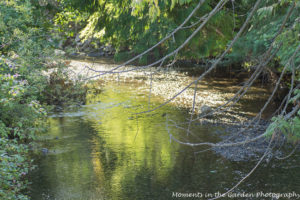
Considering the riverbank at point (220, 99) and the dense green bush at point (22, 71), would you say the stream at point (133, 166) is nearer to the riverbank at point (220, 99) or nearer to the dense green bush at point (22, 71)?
the riverbank at point (220, 99)

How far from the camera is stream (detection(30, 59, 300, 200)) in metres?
7.27

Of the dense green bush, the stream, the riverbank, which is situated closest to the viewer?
the stream

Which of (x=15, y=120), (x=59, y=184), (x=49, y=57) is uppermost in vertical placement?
(x=49, y=57)

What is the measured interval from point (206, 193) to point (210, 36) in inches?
262

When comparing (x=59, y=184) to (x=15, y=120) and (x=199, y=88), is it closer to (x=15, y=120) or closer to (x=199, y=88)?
(x=15, y=120)

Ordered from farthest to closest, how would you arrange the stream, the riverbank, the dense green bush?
1. the riverbank
2. the dense green bush
3. the stream

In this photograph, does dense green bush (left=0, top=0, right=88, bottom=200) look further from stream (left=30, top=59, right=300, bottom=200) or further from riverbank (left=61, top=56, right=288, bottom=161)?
riverbank (left=61, top=56, right=288, bottom=161)

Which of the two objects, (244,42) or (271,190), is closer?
(271,190)

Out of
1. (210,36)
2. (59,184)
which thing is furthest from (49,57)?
(210,36)

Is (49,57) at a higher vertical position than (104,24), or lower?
lower

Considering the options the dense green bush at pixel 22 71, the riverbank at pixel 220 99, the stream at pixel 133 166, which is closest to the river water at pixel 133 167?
the stream at pixel 133 166

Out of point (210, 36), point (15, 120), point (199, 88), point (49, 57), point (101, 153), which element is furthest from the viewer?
point (199, 88)

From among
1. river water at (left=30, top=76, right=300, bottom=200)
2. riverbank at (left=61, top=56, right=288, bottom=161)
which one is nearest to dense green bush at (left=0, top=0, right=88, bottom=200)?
river water at (left=30, top=76, right=300, bottom=200)

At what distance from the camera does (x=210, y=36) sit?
40.9 ft
